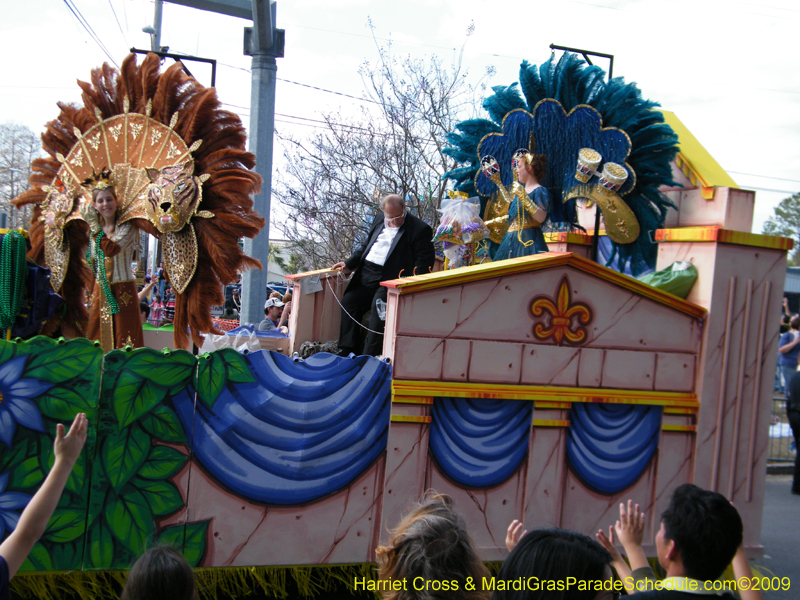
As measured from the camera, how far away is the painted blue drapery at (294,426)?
316cm

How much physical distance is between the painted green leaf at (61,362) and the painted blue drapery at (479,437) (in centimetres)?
167

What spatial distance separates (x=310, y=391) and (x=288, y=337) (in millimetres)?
2519

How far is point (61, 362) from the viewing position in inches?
115

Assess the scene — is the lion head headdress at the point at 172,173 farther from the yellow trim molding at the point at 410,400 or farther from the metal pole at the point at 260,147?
the metal pole at the point at 260,147

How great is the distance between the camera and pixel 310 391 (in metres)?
3.30

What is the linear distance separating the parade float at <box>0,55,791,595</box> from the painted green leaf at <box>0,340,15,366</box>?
13 mm

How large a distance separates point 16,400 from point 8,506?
46 cm

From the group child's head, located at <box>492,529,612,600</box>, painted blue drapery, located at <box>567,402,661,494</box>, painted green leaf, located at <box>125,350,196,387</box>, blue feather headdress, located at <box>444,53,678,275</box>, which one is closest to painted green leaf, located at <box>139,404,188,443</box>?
painted green leaf, located at <box>125,350,196,387</box>

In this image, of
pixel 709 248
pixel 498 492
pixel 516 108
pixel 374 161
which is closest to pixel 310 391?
pixel 498 492

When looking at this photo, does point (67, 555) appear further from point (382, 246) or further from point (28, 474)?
point (382, 246)

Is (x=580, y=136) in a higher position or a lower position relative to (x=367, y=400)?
higher

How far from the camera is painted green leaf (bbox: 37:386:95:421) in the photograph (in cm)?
291

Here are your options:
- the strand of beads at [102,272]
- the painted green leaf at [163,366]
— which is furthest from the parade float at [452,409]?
the strand of beads at [102,272]

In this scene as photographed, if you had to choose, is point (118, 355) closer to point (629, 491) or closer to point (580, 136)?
point (629, 491)
